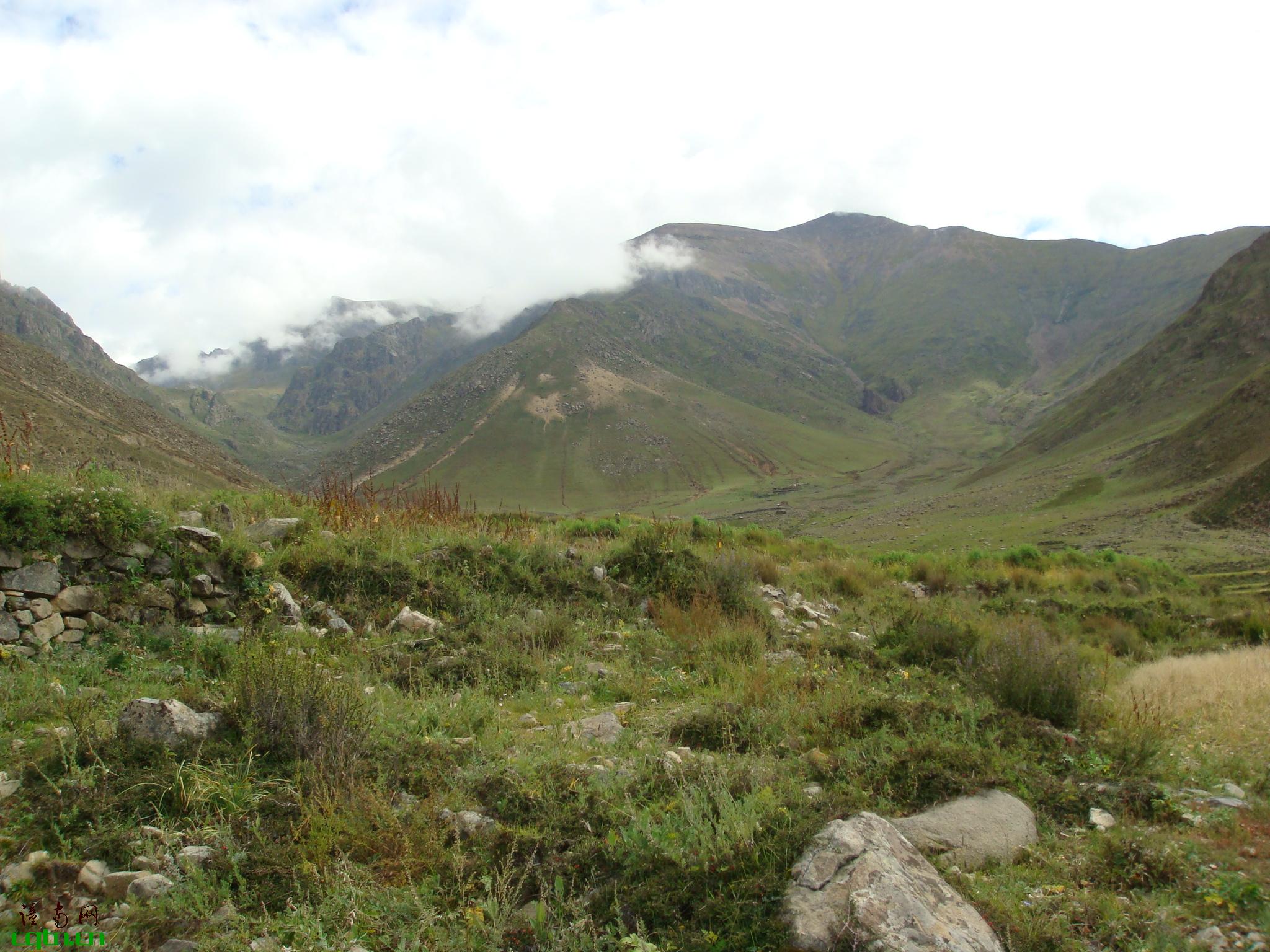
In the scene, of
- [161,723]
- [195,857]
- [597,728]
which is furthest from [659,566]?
[195,857]

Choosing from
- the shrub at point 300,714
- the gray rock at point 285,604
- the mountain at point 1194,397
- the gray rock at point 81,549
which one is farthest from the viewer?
the mountain at point 1194,397

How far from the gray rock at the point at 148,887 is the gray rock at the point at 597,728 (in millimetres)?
2763

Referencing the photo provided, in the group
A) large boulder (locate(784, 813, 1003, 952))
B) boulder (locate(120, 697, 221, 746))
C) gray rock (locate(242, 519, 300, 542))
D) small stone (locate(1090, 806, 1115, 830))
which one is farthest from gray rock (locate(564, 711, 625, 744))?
gray rock (locate(242, 519, 300, 542))

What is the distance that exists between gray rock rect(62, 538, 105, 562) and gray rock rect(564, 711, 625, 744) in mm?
5029

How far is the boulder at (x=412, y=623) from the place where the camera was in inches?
312

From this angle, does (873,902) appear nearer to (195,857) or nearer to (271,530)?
(195,857)

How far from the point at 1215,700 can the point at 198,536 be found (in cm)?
1069

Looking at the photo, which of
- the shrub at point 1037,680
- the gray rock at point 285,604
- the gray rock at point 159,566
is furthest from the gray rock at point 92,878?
the shrub at point 1037,680

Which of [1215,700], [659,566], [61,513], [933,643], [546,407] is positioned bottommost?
[1215,700]

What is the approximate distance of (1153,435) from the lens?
5762 centimetres

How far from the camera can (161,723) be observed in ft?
14.7

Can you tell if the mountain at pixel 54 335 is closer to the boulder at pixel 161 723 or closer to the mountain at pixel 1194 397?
the mountain at pixel 1194 397

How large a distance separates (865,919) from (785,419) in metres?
173

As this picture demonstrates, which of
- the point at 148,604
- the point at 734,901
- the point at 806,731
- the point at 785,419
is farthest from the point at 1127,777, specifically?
the point at 785,419
